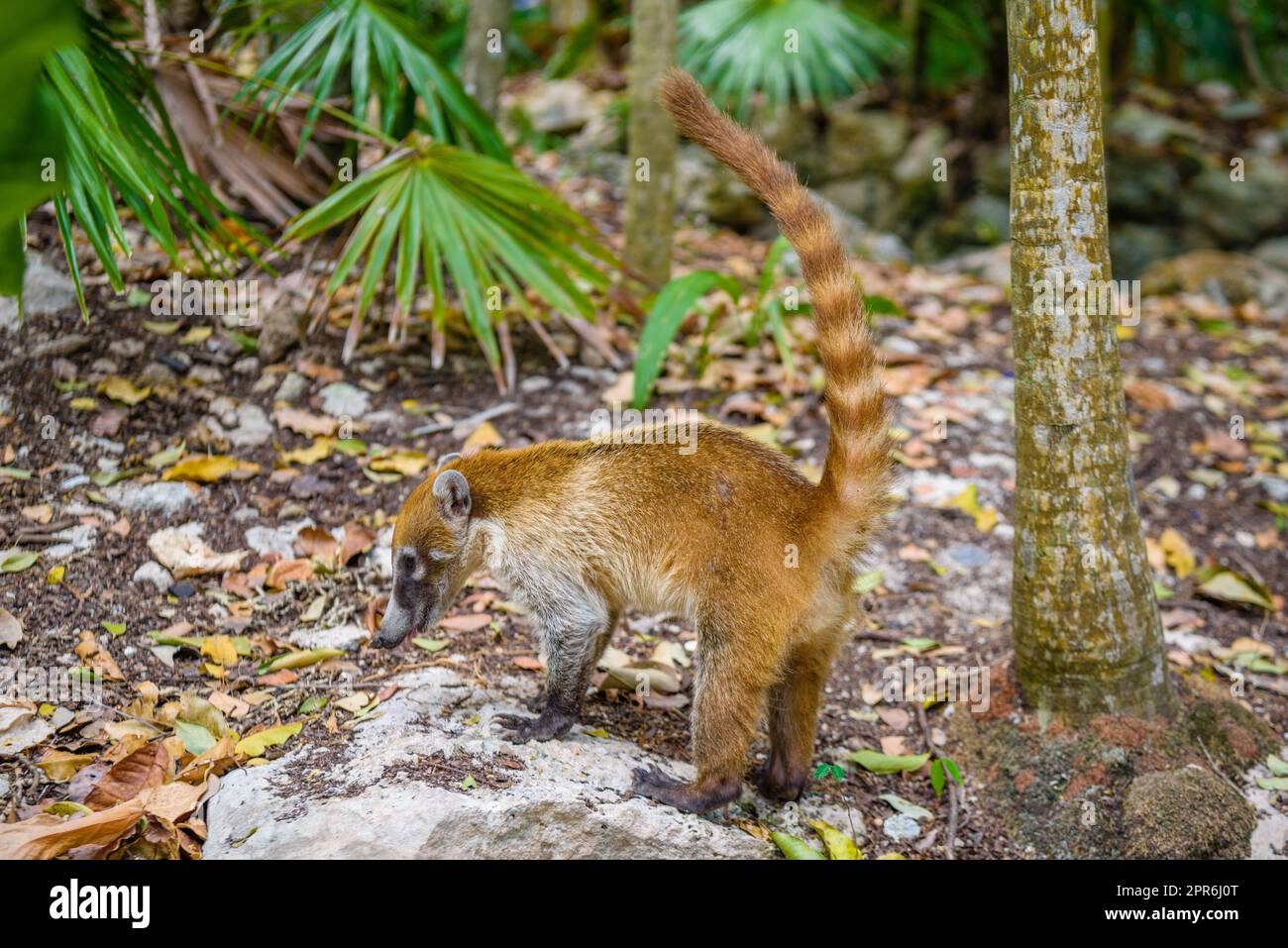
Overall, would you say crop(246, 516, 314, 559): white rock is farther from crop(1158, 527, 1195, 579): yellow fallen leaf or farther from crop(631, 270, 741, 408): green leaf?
crop(1158, 527, 1195, 579): yellow fallen leaf

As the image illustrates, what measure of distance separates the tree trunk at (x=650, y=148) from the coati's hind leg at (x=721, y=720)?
12.5 feet

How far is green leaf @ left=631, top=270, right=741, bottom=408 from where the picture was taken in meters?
5.54

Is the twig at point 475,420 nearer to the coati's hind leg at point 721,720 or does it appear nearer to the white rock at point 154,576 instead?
the white rock at point 154,576

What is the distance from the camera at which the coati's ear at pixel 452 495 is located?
12.2 feet

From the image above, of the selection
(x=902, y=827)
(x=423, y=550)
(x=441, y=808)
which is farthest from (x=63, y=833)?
(x=902, y=827)

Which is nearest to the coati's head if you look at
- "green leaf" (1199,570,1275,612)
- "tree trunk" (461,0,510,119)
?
"green leaf" (1199,570,1275,612)

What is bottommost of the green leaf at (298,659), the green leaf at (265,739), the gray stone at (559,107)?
the green leaf at (265,739)

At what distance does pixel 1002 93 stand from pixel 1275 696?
22.6 feet

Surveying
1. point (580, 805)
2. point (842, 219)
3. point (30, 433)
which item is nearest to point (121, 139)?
point (30, 433)

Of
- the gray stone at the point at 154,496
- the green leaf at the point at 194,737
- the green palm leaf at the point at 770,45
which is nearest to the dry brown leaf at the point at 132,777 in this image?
the green leaf at the point at 194,737

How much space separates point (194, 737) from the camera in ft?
11.4

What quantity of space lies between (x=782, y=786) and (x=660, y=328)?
2643 mm

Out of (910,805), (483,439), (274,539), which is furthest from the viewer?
(483,439)

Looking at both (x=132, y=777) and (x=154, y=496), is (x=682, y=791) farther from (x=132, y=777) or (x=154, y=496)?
(x=154, y=496)
